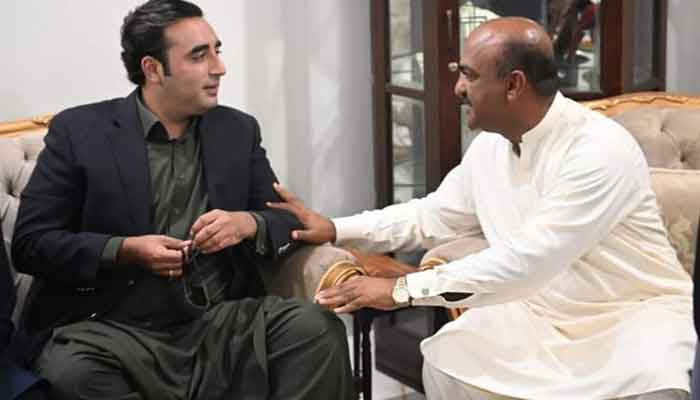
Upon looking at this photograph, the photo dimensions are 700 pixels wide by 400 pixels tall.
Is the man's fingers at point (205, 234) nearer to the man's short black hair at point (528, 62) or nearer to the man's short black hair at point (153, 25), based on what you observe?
the man's short black hair at point (153, 25)

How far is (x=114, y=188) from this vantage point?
2482 mm

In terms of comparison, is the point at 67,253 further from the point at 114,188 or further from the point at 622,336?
the point at 622,336

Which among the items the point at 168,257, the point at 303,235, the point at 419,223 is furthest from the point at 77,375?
the point at 419,223

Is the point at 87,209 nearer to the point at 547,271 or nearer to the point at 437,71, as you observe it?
the point at 547,271

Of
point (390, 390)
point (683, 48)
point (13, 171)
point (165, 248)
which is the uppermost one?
point (683, 48)

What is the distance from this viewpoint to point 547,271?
2.30m

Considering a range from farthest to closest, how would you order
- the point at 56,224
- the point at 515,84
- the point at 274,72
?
the point at 274,72
the point at 56,224
the point at 515,84

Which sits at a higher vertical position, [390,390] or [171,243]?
[171,243]

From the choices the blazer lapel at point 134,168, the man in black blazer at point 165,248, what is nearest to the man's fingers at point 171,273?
the man in black blazer at point 165,248

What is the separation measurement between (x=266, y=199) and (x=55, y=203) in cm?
50

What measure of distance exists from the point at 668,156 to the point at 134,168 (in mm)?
1436

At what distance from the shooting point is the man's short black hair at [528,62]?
233 cm

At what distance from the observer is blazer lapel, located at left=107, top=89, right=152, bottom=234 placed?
98.3 inches

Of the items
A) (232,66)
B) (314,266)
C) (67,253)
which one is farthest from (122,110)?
(232,66)
